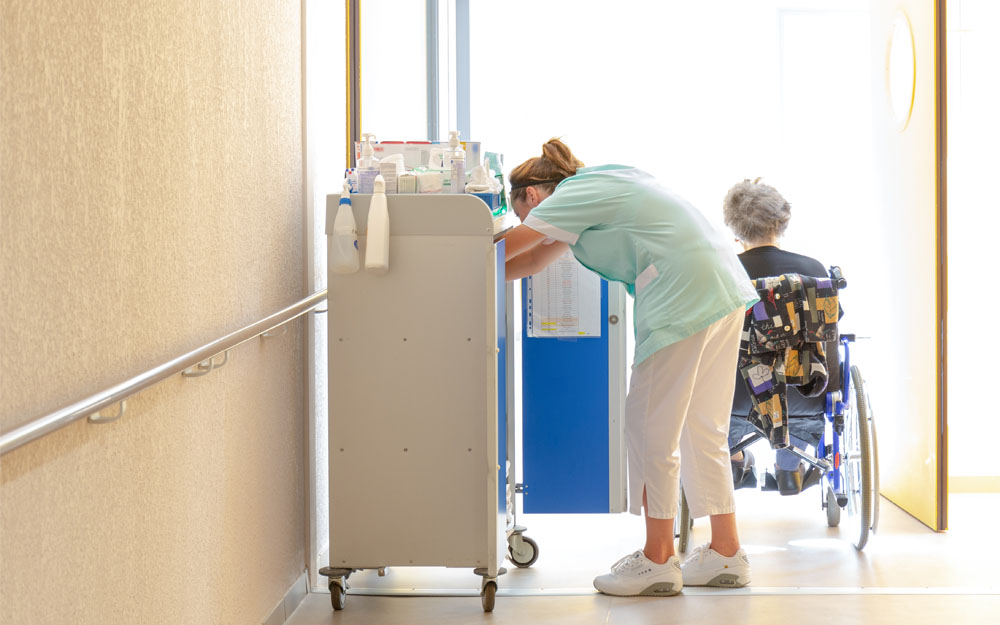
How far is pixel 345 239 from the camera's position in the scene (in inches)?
91.9

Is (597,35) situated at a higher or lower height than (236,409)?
higher

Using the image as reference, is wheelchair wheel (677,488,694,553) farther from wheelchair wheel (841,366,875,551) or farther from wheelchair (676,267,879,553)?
wheelchair wheel (841,366,875,551)

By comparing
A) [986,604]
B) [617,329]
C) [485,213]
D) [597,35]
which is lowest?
[986,604]

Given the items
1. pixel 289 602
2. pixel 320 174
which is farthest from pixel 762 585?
pixel 320 174

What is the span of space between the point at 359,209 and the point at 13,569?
4.28 ft

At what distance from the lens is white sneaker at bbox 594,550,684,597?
8.52ft

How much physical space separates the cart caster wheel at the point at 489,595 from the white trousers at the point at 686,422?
18.3 inches

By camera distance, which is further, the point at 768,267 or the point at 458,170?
the point at 768,267

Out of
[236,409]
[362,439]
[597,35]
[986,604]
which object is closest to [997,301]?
[986,604]

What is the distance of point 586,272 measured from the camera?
9.74 ft

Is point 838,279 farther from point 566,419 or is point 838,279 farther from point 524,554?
point 524,554

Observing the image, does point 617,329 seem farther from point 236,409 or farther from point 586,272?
point 236,409

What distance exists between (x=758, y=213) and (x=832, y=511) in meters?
1.02

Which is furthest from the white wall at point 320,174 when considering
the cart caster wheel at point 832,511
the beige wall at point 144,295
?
the cart caster wheel at point 832,511
